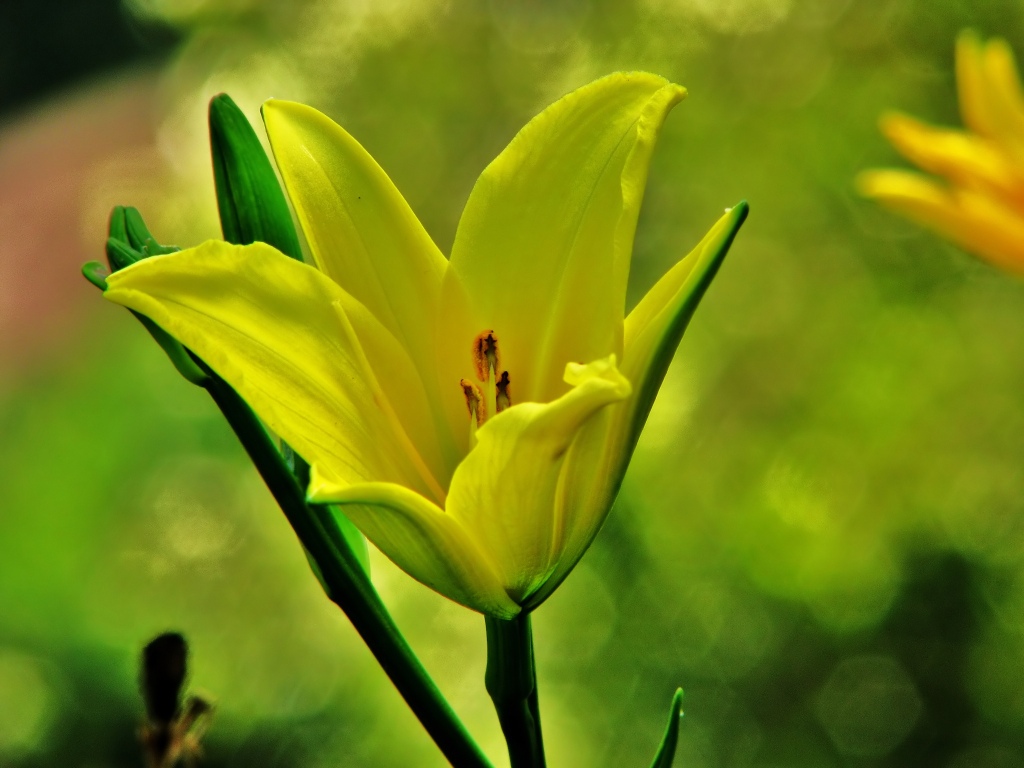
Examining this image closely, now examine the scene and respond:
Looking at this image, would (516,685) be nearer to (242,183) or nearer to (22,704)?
(242,183)

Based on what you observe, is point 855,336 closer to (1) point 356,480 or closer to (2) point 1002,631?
(2) point 1002,631

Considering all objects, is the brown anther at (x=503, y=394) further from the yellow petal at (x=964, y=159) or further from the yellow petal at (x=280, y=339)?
the yellow petal at (x=964, y=159)

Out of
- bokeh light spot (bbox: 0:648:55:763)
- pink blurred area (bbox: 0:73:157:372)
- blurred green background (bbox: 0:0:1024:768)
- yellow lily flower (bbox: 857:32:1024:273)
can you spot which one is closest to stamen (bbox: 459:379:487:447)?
yellow lily flower (bbox: 857:32:1024:273)

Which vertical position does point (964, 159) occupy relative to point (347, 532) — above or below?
above

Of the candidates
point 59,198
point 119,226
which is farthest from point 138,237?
point 59,198

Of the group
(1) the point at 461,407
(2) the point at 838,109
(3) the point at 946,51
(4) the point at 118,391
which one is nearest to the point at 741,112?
(2) the point at 838,109
